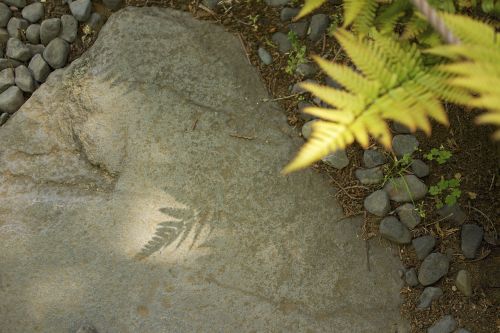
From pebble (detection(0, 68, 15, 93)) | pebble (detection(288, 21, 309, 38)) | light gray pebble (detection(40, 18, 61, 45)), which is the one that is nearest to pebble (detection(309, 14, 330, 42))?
pebble (detection(288, 21, 309, 38))

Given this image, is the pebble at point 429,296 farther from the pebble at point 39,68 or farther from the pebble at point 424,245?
the pebble at point 39,68

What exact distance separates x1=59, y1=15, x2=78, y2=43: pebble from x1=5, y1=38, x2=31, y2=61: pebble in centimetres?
20

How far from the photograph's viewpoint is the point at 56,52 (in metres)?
2.75

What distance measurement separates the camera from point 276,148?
8.25 ft

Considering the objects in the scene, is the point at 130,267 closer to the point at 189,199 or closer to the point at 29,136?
the point at 189,199

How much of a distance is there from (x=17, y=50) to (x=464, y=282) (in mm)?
2375

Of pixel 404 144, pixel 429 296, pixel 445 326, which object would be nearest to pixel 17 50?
pixel 404 144

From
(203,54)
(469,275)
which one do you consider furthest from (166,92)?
(469,275)

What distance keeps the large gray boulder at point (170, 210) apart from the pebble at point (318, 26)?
1.12 feet

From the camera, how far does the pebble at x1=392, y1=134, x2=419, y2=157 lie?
8.02 ft

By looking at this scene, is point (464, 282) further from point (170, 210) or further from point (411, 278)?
point (170, 210)

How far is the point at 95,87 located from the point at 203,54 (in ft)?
1.72

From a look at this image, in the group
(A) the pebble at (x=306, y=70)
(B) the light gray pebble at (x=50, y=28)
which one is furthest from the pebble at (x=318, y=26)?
(B) the light gray pebble at (x=50, y=28)

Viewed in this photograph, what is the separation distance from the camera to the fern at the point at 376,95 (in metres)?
1.66
